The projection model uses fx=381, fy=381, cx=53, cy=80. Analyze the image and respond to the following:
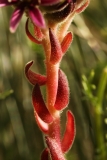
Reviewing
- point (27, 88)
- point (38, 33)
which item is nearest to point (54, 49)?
point (38, 33)

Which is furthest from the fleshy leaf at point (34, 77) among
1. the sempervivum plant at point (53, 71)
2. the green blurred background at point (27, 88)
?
the green blurred background at point (27, 88)

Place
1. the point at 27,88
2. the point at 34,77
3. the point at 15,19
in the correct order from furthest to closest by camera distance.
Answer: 1. the point at 27,88
2. the point at 34,77
3. the point at 15,19

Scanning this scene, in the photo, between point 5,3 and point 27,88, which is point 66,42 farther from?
point 27,88

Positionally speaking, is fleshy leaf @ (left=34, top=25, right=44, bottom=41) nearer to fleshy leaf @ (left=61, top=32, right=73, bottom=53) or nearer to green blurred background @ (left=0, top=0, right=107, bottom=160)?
fleshy leaf @ (left=61, top=32, right=73, bottom=53)

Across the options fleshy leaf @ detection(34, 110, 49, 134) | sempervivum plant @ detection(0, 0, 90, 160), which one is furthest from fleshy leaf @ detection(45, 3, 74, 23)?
fleshy leaf @ detection(34, 110, 49, 134)

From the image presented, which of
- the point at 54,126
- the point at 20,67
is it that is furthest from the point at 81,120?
the point at 54,126

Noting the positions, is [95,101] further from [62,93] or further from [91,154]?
[91,154]
